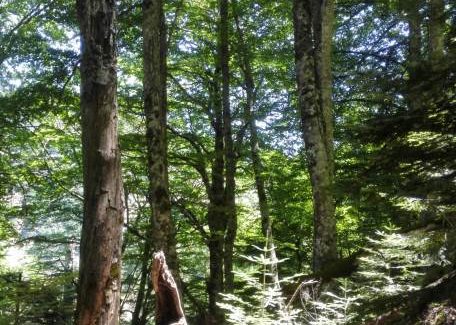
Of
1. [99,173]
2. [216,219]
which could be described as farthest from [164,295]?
[216,219]

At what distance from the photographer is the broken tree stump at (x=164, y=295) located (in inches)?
152

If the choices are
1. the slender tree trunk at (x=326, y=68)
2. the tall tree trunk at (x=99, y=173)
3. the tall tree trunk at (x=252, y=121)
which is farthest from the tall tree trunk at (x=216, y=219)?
the tall tree trunk at (x=99, y=173)

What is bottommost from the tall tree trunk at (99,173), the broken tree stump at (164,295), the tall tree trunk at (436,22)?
the broken tree stump at (164,295)

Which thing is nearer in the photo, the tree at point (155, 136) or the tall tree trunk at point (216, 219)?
the tree at point (155, 136)

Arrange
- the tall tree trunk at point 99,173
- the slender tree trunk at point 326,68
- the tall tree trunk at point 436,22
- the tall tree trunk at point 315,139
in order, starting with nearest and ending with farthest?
the tall tree trunk at point 436,22
the tall tree trunk at point 99,173
the tall tree trunk at point 315,139
the slender tree trunk at point 326,68

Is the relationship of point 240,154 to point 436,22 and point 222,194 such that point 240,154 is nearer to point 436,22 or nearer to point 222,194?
point 222,194

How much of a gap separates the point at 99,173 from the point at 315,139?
4.05m

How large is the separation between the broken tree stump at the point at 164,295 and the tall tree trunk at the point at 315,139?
336 centimetres

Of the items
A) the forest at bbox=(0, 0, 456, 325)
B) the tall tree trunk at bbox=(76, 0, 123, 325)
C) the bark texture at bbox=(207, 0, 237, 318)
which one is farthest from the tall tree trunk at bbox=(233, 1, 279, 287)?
the tall tree trunk at bbox=(76, 0, 123, 325)

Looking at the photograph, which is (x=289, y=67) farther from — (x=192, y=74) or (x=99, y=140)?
(x=99, y=140)

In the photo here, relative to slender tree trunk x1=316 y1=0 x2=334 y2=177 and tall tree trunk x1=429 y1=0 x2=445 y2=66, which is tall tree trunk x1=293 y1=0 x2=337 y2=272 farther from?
tall tree trunk x1=429 y1=0 x2=445 y2=66

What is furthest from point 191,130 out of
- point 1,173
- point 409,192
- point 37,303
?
point 409,192

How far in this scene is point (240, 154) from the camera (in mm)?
13414

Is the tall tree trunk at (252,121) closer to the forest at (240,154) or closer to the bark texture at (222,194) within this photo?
the forest at (240,154)
